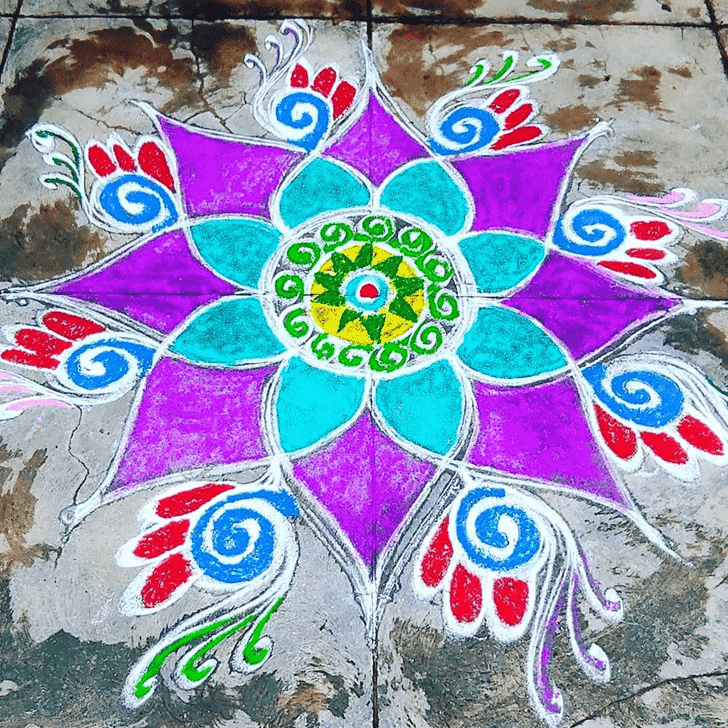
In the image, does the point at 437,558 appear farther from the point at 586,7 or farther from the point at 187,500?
the point at 586,7

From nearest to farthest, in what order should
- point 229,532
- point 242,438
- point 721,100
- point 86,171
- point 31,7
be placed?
1. point 229,532
2. point 242,438
3. point 86,171
4. point 721,100
5. point 31,7

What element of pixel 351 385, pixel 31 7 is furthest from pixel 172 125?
pixel 351 385

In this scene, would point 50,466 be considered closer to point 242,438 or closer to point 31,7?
point 242,438

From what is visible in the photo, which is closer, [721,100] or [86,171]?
[86,171]

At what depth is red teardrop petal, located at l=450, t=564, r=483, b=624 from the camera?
7.89ft

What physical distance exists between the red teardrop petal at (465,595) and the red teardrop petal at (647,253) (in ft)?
5.45

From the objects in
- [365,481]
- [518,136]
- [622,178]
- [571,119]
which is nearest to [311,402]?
[365,481]

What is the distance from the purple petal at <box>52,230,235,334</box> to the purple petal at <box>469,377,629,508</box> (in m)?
1.27

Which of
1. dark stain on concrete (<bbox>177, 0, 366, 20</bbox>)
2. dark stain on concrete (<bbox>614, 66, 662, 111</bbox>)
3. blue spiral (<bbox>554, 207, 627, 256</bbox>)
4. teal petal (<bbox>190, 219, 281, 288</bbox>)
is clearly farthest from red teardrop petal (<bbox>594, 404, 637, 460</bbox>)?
dark stain on concrete (<bbox>177, 0, 366, 20</bbox>)

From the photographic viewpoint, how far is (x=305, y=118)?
3.49 meters

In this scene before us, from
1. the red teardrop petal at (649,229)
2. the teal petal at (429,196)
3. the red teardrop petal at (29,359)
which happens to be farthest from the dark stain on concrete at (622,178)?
the red teardrop petal at (29,359)

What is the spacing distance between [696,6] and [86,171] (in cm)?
360

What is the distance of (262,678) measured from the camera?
2.31 meters

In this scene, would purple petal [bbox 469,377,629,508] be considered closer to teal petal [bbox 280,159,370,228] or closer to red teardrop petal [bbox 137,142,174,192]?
teal petal [bbox 280,159,370,228]
